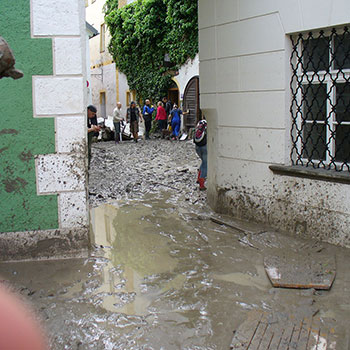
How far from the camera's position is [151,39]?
2462cm

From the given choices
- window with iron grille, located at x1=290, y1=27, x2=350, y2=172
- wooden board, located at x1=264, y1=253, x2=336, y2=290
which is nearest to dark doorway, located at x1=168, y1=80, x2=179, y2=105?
window with iron grille, located at x1=290, y1=27, x2=350, y2=172

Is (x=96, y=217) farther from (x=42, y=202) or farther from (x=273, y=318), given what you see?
(x=273, y=318)

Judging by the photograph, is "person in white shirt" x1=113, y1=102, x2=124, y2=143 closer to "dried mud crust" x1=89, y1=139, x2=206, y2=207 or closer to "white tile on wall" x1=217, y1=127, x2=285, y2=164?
"dried mud crust" x1=89, y1=139, x2=206, y2=207

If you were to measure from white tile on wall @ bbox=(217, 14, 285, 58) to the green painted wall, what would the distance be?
108 inches

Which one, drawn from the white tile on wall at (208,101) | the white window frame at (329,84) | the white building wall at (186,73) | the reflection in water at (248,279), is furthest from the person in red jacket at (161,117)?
the reflection in water at (248,279)

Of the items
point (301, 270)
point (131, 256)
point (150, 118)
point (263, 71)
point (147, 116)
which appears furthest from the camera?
point (150, 118)

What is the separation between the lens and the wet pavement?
3715 millimetres

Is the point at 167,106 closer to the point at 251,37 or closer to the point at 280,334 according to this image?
the point at 251,37

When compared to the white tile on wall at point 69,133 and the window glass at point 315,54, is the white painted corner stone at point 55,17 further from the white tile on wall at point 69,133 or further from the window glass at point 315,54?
the window glass at point 315,54

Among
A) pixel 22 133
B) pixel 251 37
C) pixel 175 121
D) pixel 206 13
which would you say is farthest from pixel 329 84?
pixel 175 121

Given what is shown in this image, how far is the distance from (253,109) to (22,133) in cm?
308

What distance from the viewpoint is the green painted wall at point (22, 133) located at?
5.07 meters

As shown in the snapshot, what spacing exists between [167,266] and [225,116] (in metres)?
2.81

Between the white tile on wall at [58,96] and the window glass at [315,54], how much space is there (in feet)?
9.18
